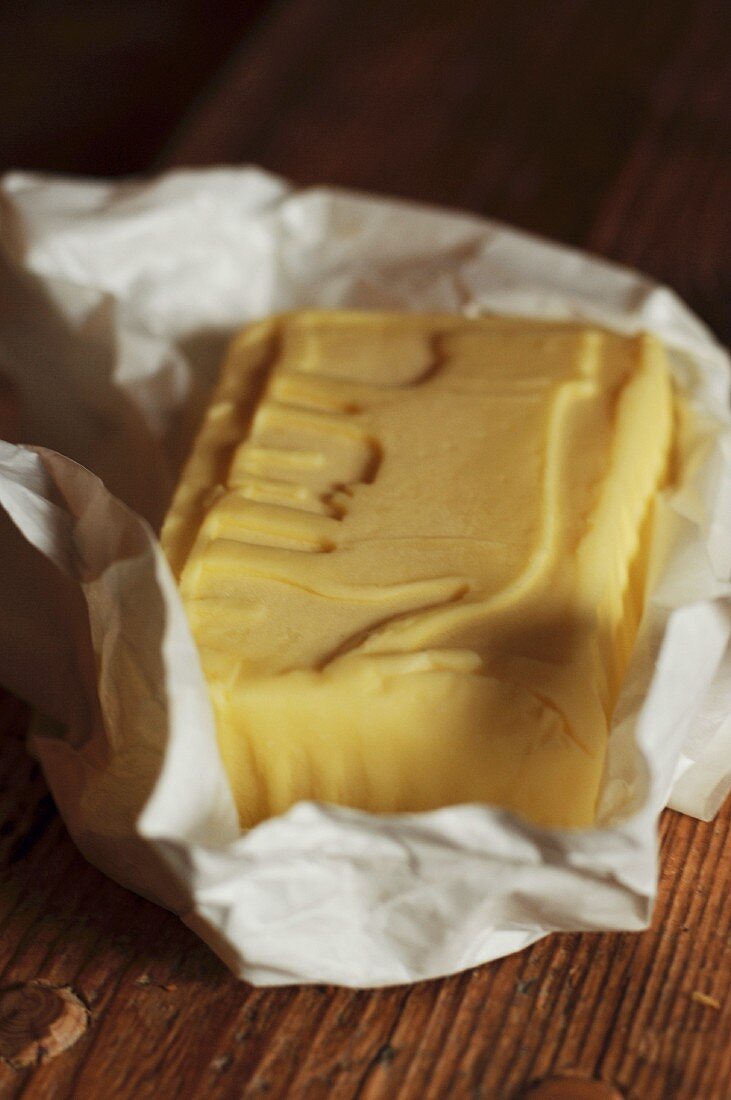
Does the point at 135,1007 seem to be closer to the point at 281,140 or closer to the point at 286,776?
the point at 286,776

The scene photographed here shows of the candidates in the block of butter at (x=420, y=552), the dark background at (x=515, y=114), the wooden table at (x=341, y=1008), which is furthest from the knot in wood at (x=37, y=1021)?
the dark background at (x=515, y=114)

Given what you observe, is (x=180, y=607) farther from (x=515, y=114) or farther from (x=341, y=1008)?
(x=515, y=114)

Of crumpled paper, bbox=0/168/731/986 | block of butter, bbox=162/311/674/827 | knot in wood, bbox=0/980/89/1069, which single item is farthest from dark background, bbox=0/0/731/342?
knot in wood, bbox=0/980/89/1069

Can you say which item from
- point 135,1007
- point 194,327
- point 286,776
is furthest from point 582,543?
point 194,327

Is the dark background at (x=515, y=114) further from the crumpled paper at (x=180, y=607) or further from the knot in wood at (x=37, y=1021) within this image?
the knot in wood at (x=37, y=1021)

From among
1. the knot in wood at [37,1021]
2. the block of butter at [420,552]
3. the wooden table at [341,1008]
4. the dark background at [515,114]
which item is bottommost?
the wooden table at [341,1008]

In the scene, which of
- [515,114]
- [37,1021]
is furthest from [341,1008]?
[515,114]
